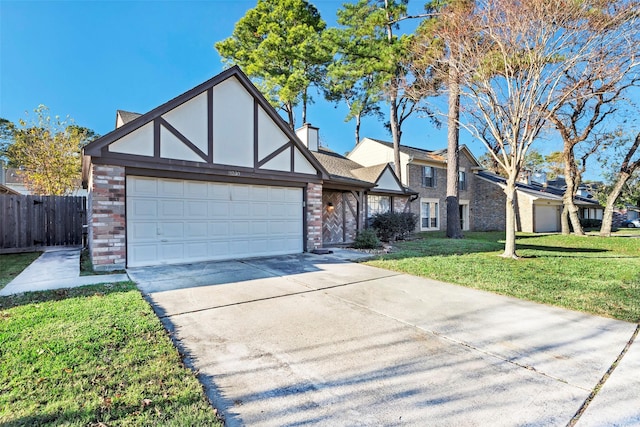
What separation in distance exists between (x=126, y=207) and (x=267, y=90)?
49.1ft

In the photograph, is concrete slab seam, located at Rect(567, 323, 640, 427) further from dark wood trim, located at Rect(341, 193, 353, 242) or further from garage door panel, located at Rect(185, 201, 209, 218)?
dark wood trim, located at Rect(341, 193, 353, 242)

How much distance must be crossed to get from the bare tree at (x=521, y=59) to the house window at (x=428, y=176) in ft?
36.9

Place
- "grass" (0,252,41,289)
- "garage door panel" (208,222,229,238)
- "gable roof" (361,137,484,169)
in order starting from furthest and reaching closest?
"gable roof" (361,137,484,169) < "garage door panel" (208,222,229,238) < "grass" (0,252,41,289)

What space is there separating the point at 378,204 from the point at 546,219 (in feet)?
57.3

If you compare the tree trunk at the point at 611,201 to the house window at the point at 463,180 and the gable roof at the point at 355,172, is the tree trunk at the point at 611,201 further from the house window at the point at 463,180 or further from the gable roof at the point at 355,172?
the gable roof at the point at 355,172

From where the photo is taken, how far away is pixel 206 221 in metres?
8.33

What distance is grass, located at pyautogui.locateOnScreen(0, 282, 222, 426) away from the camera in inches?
84.1

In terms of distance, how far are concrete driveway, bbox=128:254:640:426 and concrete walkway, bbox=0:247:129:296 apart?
137cm

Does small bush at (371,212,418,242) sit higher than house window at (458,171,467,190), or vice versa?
house window at (458,171,467,190)

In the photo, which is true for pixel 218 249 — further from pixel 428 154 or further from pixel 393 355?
pixel 428 154

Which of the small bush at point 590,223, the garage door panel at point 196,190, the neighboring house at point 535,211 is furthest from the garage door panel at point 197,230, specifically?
the small bush at point 590,223

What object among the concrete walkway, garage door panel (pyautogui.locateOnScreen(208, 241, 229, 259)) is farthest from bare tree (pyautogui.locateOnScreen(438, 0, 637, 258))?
the concrete walkway

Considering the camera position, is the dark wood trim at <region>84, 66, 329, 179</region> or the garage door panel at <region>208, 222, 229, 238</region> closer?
the dark wood trim at <region>84, 66, 329, 179</region>

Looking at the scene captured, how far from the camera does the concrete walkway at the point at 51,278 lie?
5.37 meters
